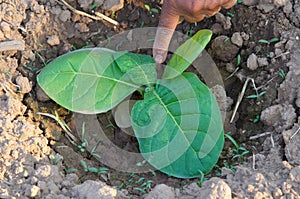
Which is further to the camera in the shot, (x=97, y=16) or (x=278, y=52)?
(x=97, y=16)

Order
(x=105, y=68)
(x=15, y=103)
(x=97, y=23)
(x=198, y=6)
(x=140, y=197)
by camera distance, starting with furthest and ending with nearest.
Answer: (x=97, y=23)
(x=105, y=68)
(x=15, y=103)
(x=140, y=197)
(x=198, y=6)

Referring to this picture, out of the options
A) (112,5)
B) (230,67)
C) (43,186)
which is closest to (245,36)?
(230,67)

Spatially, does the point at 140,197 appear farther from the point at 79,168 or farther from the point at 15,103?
the point at 15,103

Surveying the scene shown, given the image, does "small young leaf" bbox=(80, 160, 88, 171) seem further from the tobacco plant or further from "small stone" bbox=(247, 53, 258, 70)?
"small stone" bbox=(247, 53, 258, 70)

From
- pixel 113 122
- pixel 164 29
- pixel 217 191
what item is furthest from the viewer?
pixel 113 122

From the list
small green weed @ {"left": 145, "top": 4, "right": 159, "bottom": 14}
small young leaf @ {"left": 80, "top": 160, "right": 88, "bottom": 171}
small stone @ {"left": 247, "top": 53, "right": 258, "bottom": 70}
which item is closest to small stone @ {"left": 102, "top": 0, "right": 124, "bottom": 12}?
small green weed @ {"left": 145, "top": 4, "right": 159, "bottom": 14}

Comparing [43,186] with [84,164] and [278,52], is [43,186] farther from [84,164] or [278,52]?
[278,52]

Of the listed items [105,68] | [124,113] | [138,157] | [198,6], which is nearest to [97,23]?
[105,68]
